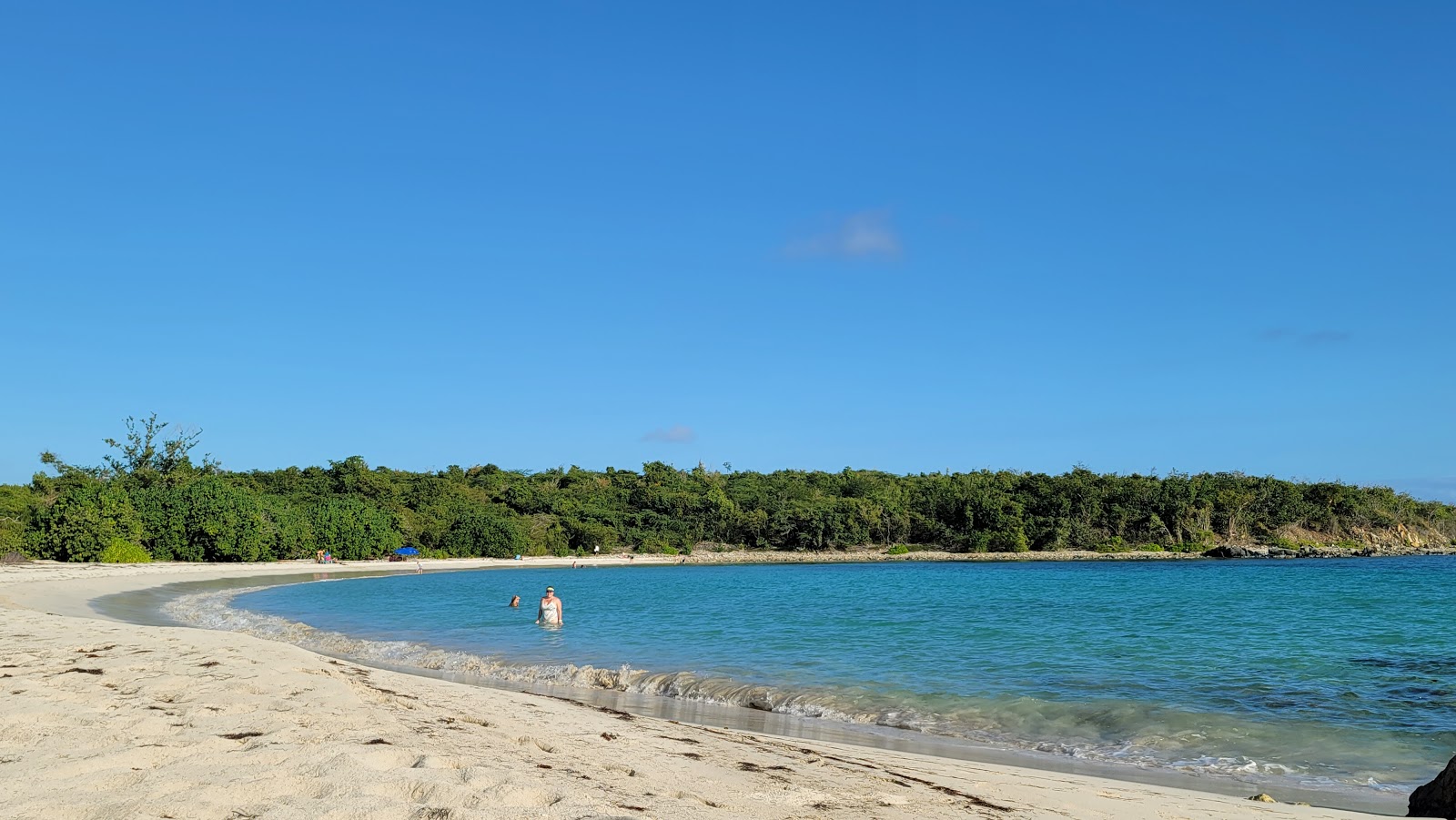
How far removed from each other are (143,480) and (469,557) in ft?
75.2

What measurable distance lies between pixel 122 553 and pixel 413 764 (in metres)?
47.5

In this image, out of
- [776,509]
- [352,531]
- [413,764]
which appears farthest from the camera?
[776,509]

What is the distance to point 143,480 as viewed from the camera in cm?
6247

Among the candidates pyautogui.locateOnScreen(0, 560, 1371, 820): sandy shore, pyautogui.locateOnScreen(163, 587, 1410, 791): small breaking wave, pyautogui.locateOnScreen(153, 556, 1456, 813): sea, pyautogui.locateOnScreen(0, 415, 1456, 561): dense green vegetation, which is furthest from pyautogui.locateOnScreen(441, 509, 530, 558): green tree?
pyautogui.locateOnScreen(0, 560, 1371, 820): sandy shore

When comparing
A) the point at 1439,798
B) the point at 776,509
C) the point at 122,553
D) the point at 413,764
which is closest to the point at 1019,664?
the point at 1439,798

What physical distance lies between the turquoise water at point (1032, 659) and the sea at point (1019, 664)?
58 mm

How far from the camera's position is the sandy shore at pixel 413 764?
4.91m

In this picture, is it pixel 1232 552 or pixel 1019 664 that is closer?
pixel 1019 664

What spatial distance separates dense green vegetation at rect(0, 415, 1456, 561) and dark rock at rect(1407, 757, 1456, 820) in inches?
2422

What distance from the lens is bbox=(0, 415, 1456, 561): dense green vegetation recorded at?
6712cm

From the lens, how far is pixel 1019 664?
1548cm

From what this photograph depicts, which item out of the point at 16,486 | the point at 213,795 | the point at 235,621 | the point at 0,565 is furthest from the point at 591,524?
the point at 213,795

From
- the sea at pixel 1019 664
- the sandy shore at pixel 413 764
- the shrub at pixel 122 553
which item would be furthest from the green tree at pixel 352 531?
the sandy shore at pixel 413 764

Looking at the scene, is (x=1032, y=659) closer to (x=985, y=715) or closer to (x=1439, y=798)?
(x=985, y=715)
